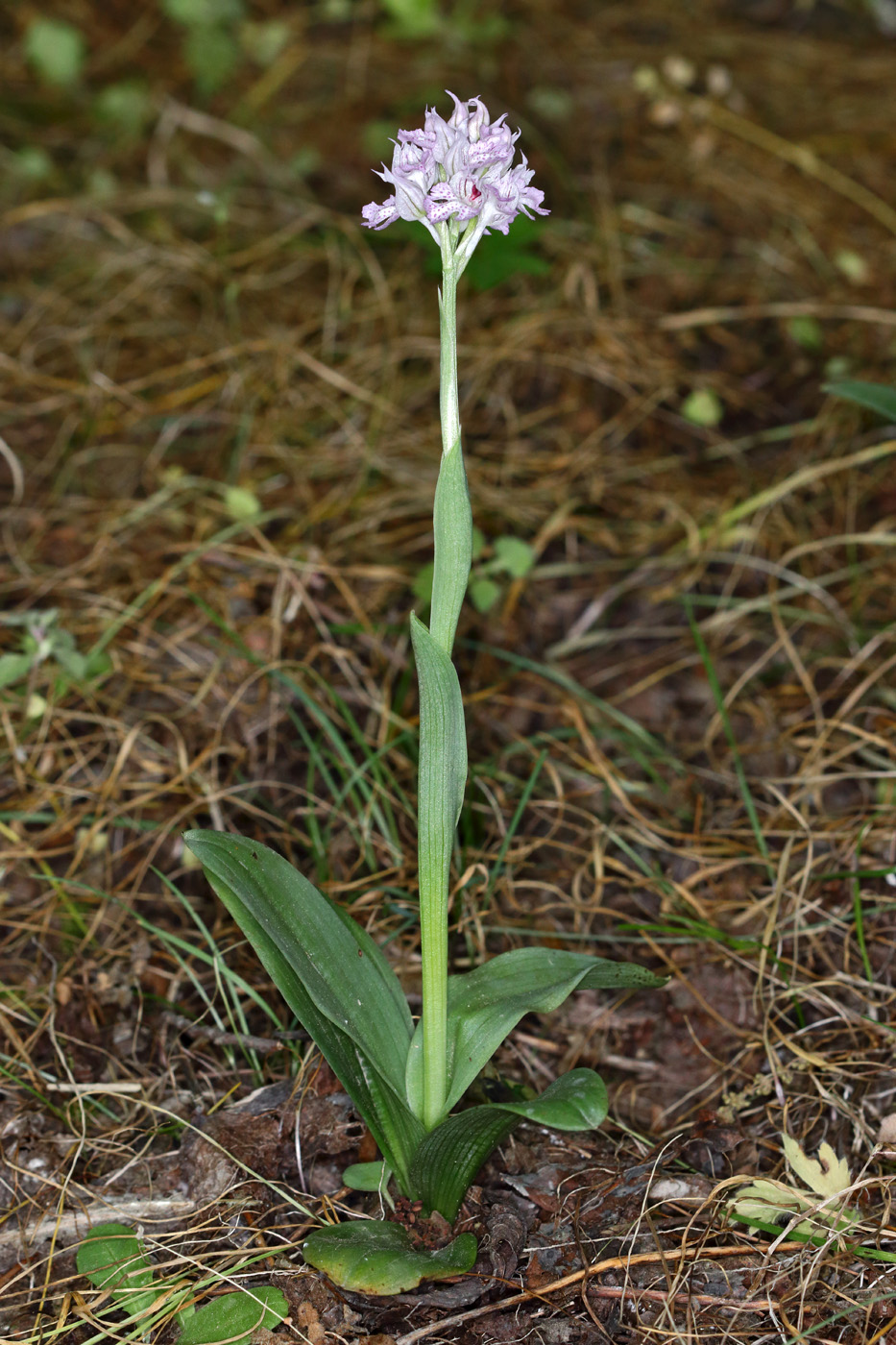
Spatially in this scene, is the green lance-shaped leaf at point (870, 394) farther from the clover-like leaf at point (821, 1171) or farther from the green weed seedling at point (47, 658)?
the green weed seedling at point (47, 658)

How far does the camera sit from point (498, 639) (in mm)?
3129

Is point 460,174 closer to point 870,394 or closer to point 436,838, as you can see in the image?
point 436,838

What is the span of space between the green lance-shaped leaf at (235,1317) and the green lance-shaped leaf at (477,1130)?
298 millimetres

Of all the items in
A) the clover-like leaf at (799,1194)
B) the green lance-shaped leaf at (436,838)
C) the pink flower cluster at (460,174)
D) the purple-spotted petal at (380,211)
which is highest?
the pink flower cluster at (460,174)

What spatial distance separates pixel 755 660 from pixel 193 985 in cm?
174

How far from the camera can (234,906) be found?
189 cm

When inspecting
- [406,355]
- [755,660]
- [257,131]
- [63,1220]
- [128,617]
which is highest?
[257,131]

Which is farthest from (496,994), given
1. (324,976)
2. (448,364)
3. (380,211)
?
(380,211)

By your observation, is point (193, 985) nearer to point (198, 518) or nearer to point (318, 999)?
point (318, 999)

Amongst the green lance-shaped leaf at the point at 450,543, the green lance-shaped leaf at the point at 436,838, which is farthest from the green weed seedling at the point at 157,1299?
the green lance-shaped leaf at the point at 450,543

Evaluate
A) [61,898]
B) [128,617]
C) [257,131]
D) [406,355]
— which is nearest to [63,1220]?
[61,898]

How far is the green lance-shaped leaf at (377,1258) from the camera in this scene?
5.63 feet

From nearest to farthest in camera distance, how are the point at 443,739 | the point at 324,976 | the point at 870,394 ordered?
the point at 443,739, the point at 324,976, the point at 870,394

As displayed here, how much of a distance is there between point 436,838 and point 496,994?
34 cm
